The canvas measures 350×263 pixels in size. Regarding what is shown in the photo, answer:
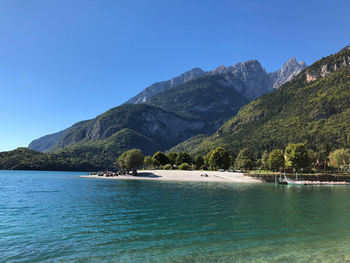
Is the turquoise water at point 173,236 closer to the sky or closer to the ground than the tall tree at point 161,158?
closer to the ground

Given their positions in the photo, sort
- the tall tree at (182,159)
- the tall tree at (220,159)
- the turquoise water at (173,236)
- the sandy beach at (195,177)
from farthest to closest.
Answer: the tall tree at (182,159)
the tall tree at (220,159)
the sandy beach at (195,177)
the turquoise water at (173,236)

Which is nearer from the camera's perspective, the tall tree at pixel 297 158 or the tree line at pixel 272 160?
the tall tree at pixel 297 158

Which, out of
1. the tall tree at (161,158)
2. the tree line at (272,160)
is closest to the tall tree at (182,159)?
the tree line at (272,160)

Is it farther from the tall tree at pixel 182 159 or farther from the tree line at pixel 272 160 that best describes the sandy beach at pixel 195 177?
the tall tree at pixel 182 159

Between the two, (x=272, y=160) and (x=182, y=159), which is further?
(x=182, y=159)

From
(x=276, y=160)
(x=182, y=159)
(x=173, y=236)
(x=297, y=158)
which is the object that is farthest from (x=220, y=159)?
(x=173, y=236)

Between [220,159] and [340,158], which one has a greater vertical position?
[340,158]

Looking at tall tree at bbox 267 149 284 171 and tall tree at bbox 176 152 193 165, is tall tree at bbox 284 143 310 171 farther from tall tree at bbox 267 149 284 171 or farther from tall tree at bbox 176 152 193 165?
tall tree at bbox 176 152 193 165

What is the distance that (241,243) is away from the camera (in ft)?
57.8

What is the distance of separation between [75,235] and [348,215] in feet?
104

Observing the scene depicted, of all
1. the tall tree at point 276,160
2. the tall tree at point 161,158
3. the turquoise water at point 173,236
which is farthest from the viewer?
the tall tree at point 161,158

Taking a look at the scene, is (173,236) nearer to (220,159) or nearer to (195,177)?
(195,177)

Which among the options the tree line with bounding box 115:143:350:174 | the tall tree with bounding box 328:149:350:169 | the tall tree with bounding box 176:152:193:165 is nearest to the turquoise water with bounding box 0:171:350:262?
the tree line with bounding box 115:143:350:174

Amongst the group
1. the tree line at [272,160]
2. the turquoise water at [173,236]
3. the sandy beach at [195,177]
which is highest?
the tree line at [272,160]
